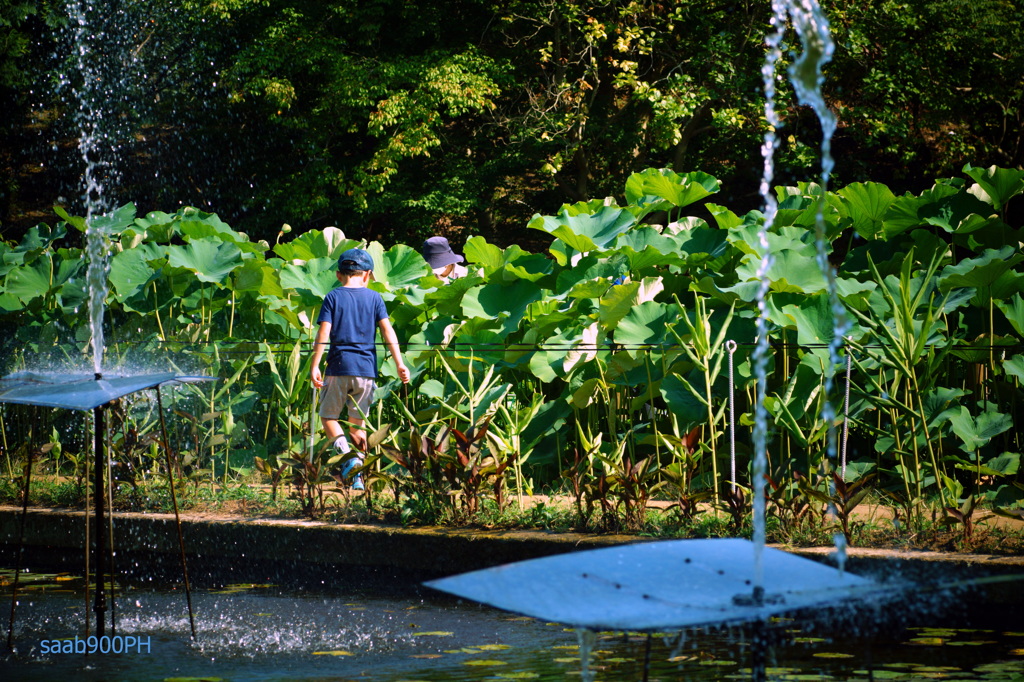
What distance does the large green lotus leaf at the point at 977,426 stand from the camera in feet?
18.4

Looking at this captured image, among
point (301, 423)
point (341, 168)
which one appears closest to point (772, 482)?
point (301, 423)

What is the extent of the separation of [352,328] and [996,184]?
391cm

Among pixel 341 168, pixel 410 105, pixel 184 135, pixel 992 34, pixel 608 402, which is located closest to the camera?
pixel 608 402

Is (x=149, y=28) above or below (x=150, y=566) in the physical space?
above

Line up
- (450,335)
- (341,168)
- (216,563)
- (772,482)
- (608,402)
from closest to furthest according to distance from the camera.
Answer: (772,482), (216,563), (608,402), (450,335), (341,168)

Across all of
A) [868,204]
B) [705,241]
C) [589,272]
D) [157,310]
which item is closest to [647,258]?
[589,272]

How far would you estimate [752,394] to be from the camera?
6.45m

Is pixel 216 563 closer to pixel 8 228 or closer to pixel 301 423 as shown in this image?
pixel 301 423

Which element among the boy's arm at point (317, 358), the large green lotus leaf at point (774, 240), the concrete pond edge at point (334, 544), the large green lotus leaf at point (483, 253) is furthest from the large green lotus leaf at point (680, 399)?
the large green lotus leaf at point (483, 253)

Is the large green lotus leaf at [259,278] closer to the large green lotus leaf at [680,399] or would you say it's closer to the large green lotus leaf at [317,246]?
the large green lotus leaf at [317,246]

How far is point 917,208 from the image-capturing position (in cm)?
689

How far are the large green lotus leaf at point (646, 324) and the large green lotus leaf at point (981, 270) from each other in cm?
145

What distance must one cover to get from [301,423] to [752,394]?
2635mm

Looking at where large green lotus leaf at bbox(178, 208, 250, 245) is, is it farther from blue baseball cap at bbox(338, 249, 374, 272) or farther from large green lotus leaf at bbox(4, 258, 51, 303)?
blue baseball cap at bbox(338, 249, 374, 272)
